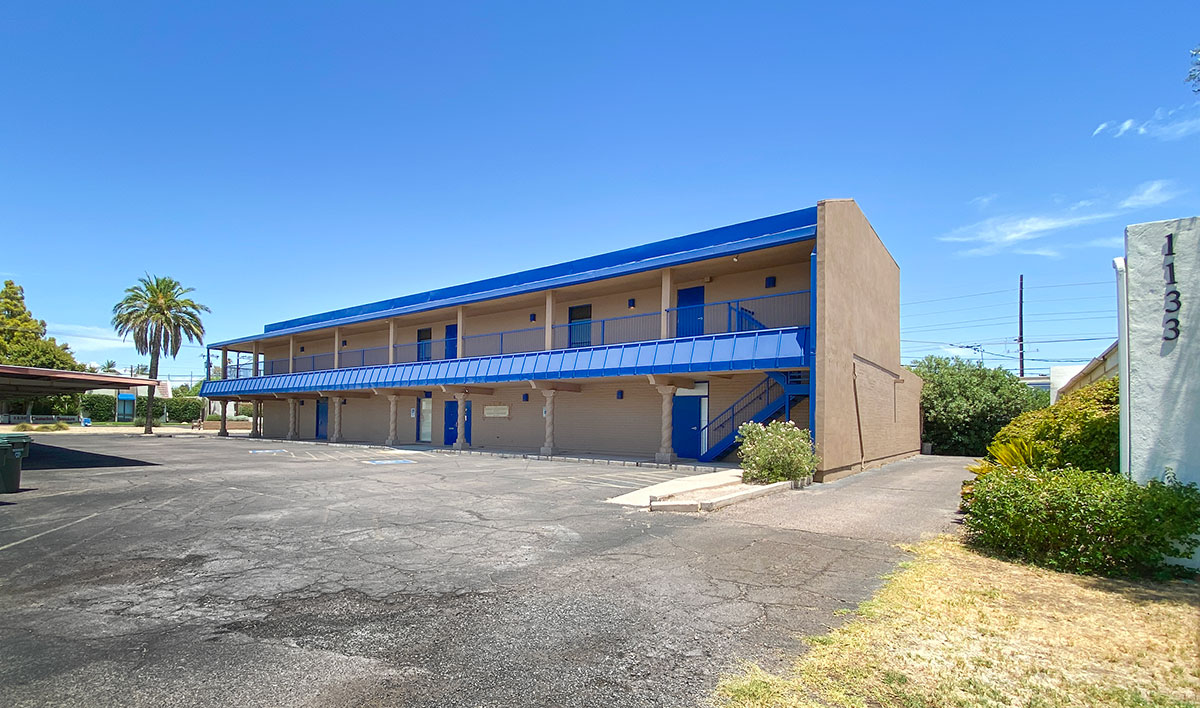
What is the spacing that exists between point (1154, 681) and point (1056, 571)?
125 inches

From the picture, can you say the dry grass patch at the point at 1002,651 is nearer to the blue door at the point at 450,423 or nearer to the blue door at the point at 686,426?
the blue door at the point at 686,426

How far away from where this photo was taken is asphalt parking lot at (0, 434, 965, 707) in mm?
4023

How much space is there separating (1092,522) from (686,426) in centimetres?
1541

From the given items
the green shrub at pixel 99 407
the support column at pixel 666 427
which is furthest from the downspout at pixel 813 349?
the green shrub at pixel 99 407

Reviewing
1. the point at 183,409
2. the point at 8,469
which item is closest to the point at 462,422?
the point at 8,469

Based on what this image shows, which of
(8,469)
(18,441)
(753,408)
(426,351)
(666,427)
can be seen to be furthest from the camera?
(426,351)

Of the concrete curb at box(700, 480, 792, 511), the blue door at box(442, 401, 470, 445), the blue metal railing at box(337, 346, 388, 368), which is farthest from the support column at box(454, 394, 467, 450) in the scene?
the concrete curb at box(700, 480, 792, 511)

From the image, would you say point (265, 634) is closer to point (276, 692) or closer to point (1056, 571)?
point (276, 692)

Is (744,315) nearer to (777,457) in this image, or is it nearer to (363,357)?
(777,457)

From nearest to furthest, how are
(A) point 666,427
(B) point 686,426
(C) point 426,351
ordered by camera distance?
(A) point 666,427 → (B) point 686,426 → (C) point 426,351

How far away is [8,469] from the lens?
13.0 m

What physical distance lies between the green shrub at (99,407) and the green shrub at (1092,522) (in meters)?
78.5

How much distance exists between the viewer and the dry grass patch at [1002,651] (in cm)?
380

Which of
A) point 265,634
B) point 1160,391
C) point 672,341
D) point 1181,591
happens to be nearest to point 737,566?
point 1181,591
